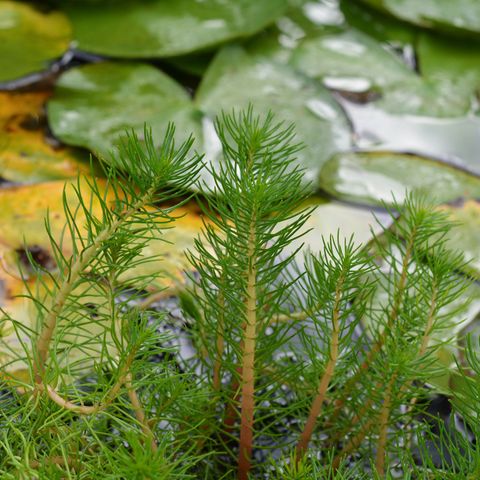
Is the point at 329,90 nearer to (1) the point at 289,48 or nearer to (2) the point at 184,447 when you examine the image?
(1) the point at 289,48

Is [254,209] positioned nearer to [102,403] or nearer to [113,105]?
[102,403]

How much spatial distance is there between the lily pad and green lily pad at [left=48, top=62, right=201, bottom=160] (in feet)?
0.08

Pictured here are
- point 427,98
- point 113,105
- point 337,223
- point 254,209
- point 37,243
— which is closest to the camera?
point 254,209

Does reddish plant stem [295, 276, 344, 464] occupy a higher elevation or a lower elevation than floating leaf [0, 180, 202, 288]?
higher

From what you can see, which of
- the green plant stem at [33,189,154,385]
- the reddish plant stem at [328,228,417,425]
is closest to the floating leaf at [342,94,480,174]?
the reddish plant stem at [328,228,417,425]

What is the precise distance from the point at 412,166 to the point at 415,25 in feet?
1.28

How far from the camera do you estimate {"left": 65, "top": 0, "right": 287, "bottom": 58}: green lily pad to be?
131 cm

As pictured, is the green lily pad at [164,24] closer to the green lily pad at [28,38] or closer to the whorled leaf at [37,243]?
the green lily pad at [28,38]

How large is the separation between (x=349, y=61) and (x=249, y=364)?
35.2 inches

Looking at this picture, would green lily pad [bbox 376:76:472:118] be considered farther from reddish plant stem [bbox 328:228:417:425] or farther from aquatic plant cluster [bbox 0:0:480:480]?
reddish plant stem [bbox 328:228:417:425]

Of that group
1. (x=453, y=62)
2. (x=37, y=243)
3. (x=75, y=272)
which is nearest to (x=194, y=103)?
(x=37, y=243)

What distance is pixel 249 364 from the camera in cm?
59

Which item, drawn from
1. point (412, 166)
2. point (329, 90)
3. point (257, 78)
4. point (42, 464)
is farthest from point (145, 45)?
point (42, 464)

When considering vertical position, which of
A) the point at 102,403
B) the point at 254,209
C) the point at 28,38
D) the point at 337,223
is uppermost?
the point at 254,209
